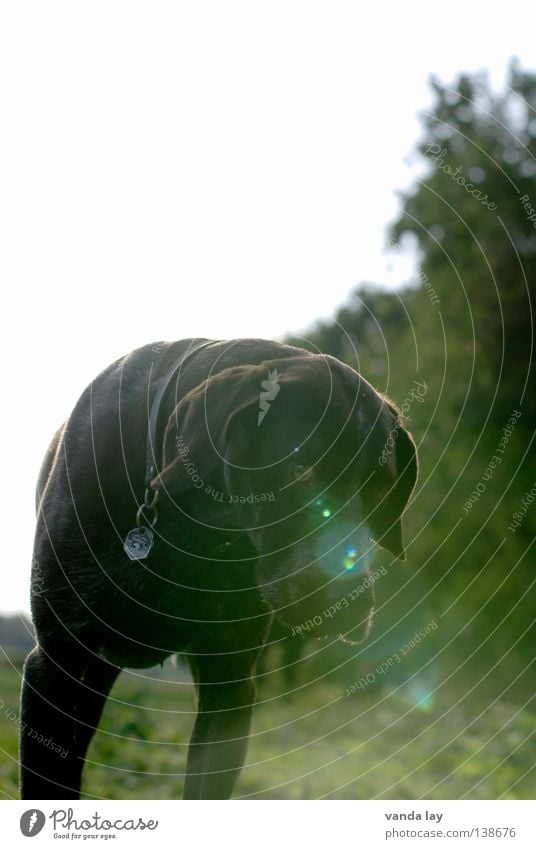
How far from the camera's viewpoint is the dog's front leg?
4.74 metres

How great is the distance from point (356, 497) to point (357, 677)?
68.9 ft

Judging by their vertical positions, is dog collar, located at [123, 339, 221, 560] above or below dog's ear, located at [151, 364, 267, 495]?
below

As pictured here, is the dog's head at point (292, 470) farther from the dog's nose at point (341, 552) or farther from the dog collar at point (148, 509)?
the dog collar at point (148, 509)

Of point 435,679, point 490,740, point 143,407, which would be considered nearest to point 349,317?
point 435,679

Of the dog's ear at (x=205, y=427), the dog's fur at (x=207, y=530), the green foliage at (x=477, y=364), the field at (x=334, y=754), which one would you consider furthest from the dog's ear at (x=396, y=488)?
the green foliage at (x=477, y=364)

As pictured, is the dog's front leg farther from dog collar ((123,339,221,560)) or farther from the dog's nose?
the dog's nose

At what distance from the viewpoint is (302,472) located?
167 inches

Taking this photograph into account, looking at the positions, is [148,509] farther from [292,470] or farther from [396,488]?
[396,488]

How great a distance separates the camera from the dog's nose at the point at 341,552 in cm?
412

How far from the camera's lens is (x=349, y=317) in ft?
105

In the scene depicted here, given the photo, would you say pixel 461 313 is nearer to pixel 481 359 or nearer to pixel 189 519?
pixel 481 359

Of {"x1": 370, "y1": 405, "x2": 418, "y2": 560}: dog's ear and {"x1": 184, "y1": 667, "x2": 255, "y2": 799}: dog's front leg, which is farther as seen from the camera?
{"x1": 184, "y1": 667, "x2": 255, "y2": 799}: dog's front leg

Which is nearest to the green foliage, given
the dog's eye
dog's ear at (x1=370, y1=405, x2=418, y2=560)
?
dog's ear at (x1=370, y1=405, x2=418, y2=560)

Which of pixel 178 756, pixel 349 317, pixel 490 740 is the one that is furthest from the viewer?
pixel 349 317
